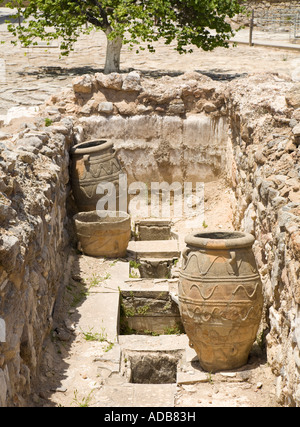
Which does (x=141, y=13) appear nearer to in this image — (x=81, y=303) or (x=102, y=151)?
(x=102, y=151)

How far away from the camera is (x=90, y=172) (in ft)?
27.0

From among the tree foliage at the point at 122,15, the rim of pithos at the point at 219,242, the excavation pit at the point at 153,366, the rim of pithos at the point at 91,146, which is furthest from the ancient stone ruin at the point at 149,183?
the tree foliage at the point at 122,15

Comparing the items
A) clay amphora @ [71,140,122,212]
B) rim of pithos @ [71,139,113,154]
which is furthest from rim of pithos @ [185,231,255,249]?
rim of pithos @ [71,139,113,154]

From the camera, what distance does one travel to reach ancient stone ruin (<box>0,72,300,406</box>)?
4133 mm

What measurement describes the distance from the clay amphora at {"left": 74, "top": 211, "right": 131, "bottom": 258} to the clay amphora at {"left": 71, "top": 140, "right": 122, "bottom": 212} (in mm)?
513

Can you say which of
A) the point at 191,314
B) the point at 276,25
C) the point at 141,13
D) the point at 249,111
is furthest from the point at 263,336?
the point at 276,25

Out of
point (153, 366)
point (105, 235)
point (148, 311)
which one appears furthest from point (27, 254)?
point (105, 235)

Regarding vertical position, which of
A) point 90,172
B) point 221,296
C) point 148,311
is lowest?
point 148,311

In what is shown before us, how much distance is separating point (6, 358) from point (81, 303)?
269 centimetres

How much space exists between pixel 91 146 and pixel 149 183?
4.89ft

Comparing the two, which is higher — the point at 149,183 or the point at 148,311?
the point at 149,183

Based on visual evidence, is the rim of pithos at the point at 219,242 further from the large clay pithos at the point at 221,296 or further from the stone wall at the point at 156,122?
the stone wall at the point at 156,122

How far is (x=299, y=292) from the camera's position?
3.76m

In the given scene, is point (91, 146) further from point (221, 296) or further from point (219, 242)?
point (221, 296)
